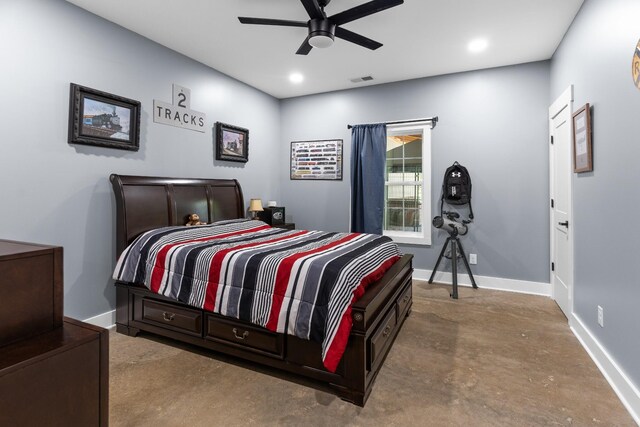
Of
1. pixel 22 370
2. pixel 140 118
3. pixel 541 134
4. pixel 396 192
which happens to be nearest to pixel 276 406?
pixel 22 370

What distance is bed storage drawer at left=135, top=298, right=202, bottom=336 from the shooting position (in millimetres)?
2465

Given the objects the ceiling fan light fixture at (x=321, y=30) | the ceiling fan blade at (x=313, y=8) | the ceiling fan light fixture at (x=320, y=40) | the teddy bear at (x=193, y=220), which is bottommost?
the teddy bear at (x=193, y=220)

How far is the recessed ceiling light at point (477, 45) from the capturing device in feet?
11.2

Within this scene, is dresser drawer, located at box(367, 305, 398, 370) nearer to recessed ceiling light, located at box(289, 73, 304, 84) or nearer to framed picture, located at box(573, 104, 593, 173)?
framed picture, located at box(573, 104, 593, 173)

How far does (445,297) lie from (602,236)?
1787mm

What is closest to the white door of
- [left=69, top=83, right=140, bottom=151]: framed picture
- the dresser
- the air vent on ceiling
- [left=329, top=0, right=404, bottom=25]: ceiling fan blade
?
[left=329, top=0, right=404, bottom=25]: ceiling fan blade

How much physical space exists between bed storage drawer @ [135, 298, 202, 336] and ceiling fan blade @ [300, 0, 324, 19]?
236 centimetres

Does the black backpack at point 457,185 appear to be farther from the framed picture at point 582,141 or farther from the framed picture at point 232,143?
the framed picture at point 232,143

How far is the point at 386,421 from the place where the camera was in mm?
1761

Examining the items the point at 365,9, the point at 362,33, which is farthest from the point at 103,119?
the point at 362,33

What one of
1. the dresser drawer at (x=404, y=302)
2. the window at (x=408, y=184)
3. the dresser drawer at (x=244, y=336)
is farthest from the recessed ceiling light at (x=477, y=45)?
the dresser drawer at (x=244, y=336)

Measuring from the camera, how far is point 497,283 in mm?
4152

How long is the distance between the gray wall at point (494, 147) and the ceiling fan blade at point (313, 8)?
2461 millimetres

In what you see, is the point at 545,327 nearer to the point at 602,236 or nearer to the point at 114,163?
the point at 602,236
